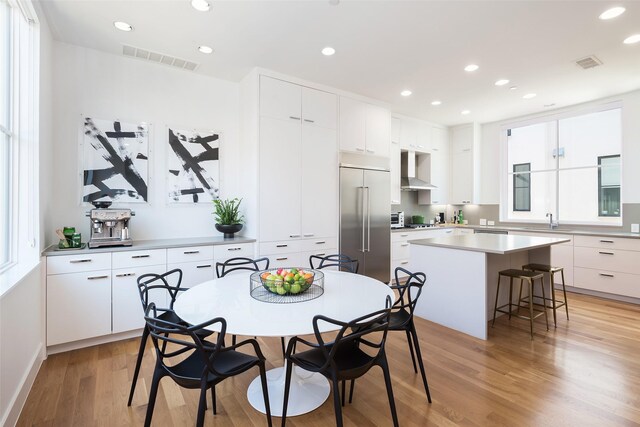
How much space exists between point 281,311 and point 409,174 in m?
4.56

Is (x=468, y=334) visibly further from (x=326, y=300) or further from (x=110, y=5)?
(x=110, y=5)

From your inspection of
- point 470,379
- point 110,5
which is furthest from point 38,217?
point 470,379

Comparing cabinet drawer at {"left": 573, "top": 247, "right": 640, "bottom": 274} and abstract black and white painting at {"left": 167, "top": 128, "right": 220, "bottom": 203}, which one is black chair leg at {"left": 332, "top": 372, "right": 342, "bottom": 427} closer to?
abstract black and white painting at {"left": 167, "top": 128, "right": 220, "bottom": 203}

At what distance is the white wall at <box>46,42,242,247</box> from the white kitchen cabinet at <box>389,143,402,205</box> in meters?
2.57

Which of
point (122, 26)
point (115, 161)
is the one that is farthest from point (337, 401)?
point (122, 26)

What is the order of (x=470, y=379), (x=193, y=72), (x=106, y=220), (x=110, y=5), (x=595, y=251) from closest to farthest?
(x=470, y=379)
(x=110, y=5)
(x=106, y=220)
(x=193, y=72)
(x=595, y=251)

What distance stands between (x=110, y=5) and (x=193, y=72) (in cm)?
129

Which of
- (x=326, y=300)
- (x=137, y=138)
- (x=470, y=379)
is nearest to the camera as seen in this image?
(x=326, y=300)

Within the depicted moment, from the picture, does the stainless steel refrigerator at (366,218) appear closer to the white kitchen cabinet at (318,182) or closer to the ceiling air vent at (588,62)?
the white kitchen cabinet at (318,182)

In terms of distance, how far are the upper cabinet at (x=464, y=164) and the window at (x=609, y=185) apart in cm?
180

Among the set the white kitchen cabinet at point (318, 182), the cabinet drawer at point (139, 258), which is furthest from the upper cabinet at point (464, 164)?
the cabinet drawer at point (139, 258)

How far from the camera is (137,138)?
3.52 m

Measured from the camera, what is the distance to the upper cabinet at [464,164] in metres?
6.05

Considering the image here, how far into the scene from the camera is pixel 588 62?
11.5ft
